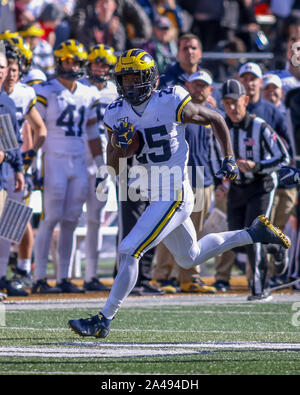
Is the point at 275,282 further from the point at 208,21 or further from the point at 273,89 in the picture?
the point at 208,21

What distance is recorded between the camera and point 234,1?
14055mm

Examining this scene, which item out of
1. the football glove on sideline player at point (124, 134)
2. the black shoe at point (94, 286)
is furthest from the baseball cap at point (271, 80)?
the football glove on sideline player at point (124, 134)

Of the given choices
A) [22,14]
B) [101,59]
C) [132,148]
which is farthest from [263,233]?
[22,14]

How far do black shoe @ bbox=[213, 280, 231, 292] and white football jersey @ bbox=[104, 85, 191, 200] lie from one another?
135 inches

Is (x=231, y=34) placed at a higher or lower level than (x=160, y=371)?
higher

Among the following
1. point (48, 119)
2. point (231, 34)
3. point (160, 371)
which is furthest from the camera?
point (231, 34)

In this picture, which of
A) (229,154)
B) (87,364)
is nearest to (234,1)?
(229,154)

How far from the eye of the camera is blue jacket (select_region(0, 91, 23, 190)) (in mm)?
8102

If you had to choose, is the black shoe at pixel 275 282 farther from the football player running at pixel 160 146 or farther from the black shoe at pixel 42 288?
the football player running at pixel 160 146

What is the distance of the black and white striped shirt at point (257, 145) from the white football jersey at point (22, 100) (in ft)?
5.62

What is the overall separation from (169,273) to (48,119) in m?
1.92

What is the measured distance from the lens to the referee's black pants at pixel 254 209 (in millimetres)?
8477

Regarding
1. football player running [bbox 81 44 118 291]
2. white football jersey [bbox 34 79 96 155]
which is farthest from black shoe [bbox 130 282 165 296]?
white football jersey [bbox 34 79 96 155]

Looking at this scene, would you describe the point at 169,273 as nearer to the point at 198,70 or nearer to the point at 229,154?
the point at 198,70
